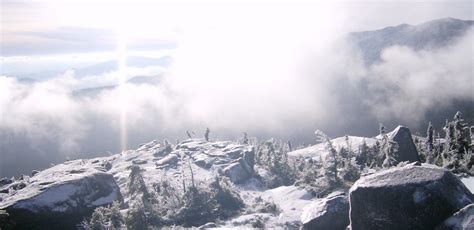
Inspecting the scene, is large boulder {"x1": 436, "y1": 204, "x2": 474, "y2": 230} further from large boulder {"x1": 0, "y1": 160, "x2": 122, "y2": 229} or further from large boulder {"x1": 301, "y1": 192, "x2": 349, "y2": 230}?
large boulder {"x1": 0, "y1": 160, "x2": 122, "y2": 229}

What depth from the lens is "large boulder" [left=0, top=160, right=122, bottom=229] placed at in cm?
5744

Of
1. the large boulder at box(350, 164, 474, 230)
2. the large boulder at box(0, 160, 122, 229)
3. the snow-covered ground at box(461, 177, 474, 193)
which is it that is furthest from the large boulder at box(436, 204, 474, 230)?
the large boulder at box(0, 160, 122, 229)

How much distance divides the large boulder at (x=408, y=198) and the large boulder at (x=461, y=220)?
1.82 m

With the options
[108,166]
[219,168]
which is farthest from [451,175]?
[108,166]

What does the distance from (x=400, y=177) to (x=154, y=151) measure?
141654mm

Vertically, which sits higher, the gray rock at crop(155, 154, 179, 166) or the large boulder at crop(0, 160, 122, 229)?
the large boulder at crop(0, 160, 122, 229)

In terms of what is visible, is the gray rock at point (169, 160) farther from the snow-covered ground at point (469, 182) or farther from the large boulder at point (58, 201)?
the snow-covered ground at point (469, 182)

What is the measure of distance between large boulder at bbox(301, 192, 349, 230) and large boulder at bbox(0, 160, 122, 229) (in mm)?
36892

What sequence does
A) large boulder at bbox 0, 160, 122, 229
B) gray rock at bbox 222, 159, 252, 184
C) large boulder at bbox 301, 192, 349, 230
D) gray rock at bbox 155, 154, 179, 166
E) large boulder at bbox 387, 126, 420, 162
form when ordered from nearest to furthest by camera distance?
large boulder at bbox 301, 192, 349, 230, large boulder at bbox 0, 160, 122, 229, large boulder at bbox 387, 126, 420, 162, gray rock at bbox 222, 159, 252, 184, gray rock at bbox 155, 154, 179, 166

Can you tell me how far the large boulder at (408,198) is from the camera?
31.0 m

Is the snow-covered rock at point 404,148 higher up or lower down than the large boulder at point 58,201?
higher up

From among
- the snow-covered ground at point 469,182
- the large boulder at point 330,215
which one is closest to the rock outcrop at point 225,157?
the large boulder at point 330,215

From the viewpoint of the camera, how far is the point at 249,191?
332 feet

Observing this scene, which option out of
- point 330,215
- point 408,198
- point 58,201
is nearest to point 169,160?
point 58,201
